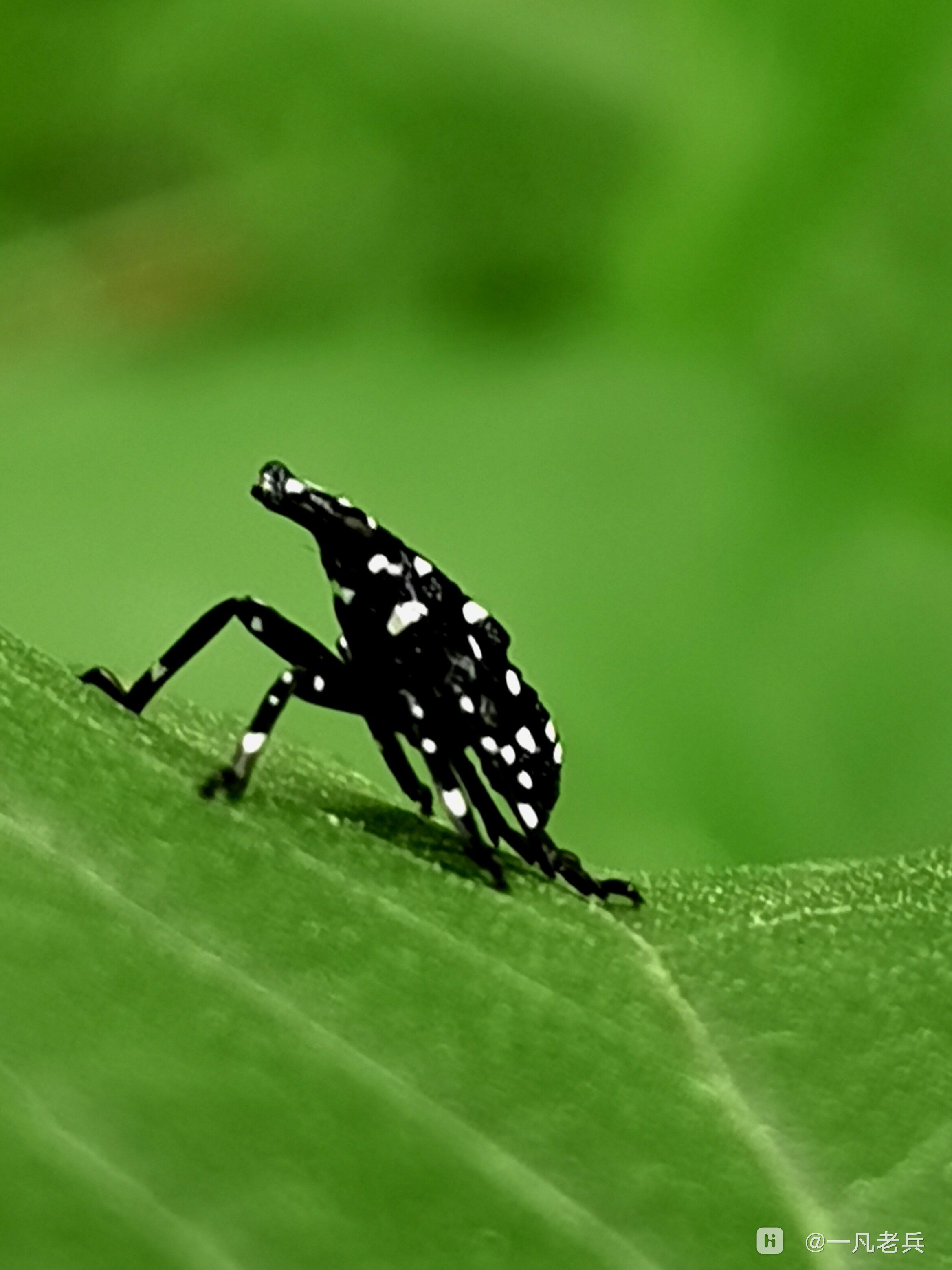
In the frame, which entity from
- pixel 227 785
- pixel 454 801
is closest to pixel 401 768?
pixel 454 801

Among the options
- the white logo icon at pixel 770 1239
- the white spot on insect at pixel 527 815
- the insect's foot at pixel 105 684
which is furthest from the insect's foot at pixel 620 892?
the white logo icon at pixel 770 1239

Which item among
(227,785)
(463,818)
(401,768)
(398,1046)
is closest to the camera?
(398,1046)

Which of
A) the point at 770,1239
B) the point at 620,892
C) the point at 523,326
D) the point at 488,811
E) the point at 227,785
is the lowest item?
the point at 770,1239

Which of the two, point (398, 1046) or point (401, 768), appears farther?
point (401, 768)

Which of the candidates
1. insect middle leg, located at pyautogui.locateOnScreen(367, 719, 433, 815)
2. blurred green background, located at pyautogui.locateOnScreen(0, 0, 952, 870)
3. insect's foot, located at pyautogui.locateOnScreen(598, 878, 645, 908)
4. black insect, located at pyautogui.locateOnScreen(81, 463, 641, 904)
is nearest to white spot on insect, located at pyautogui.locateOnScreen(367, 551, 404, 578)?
black insect, located at pyautogui.locateOnScreen(81, 463, 641, 904)

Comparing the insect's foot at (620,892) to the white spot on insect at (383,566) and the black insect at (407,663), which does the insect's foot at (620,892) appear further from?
the white spot on insect at (383,566)

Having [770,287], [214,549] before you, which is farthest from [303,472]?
[770,287]

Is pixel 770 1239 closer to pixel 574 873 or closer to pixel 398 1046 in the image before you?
pixel 398 1046

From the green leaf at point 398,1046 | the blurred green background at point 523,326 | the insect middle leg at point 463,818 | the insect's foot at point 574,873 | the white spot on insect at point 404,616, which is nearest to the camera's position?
the green leaf at point 398,1046
